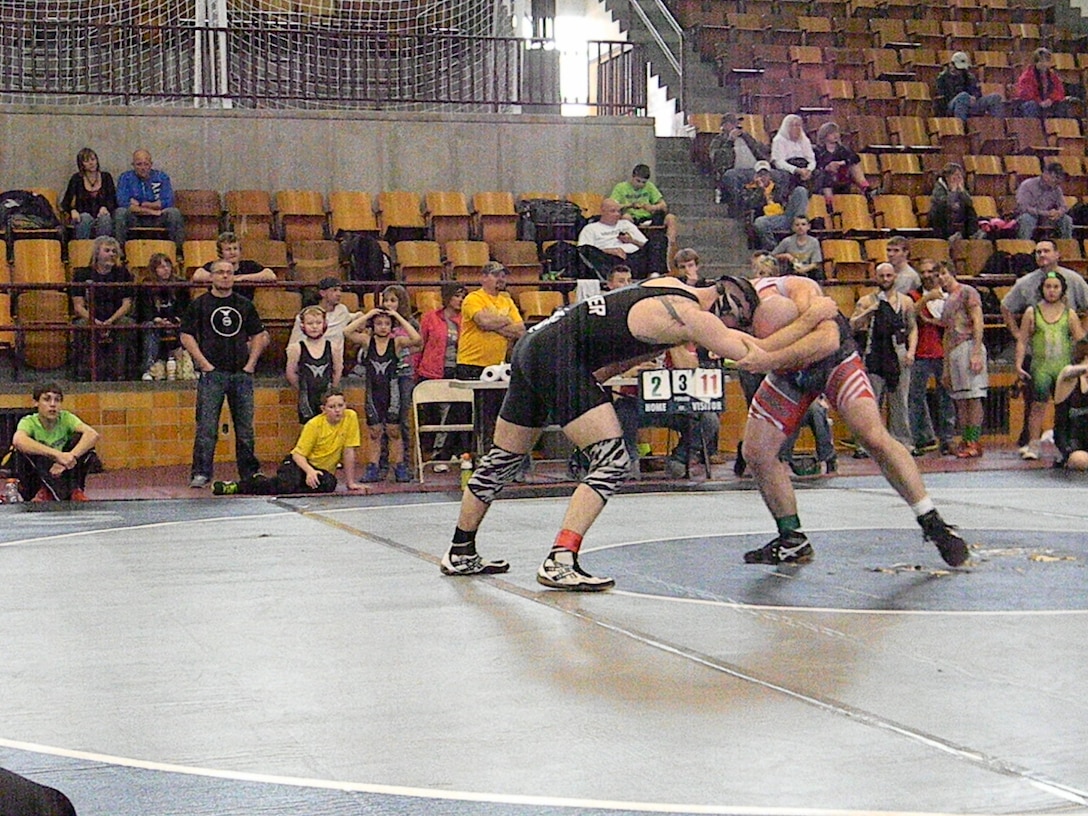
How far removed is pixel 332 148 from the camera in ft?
58.2

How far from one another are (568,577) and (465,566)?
697 mm

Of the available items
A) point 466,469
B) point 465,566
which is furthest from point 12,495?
point 465,566

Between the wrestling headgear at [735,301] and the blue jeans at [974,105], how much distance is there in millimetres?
14491

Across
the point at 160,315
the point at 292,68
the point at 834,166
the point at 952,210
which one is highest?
the point at 292,68

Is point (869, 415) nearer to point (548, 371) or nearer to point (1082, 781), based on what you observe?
point (548, 371)

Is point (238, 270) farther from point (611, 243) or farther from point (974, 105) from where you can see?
point (974, 105)

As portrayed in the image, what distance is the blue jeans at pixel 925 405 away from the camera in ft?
48.1

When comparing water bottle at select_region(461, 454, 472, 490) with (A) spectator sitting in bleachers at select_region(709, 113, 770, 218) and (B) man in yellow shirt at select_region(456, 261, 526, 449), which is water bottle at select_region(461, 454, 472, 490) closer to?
(B) man in yellow shirt at select_region(456, 261, 526, 449)

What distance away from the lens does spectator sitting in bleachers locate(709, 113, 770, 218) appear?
18188 mm

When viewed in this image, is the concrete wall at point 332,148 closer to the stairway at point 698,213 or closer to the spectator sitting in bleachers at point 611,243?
the stairway at point 698,213

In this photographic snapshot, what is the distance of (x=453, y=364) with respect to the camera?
1406cm

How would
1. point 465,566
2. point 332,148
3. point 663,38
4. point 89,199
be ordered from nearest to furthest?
point 465,566, point 89,199, point 332,148, point 663,38

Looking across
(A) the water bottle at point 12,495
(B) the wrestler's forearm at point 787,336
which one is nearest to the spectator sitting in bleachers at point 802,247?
(A) the water bottle at point 12,495

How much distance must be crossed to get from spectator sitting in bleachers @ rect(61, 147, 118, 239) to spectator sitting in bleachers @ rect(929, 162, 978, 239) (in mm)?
8677
